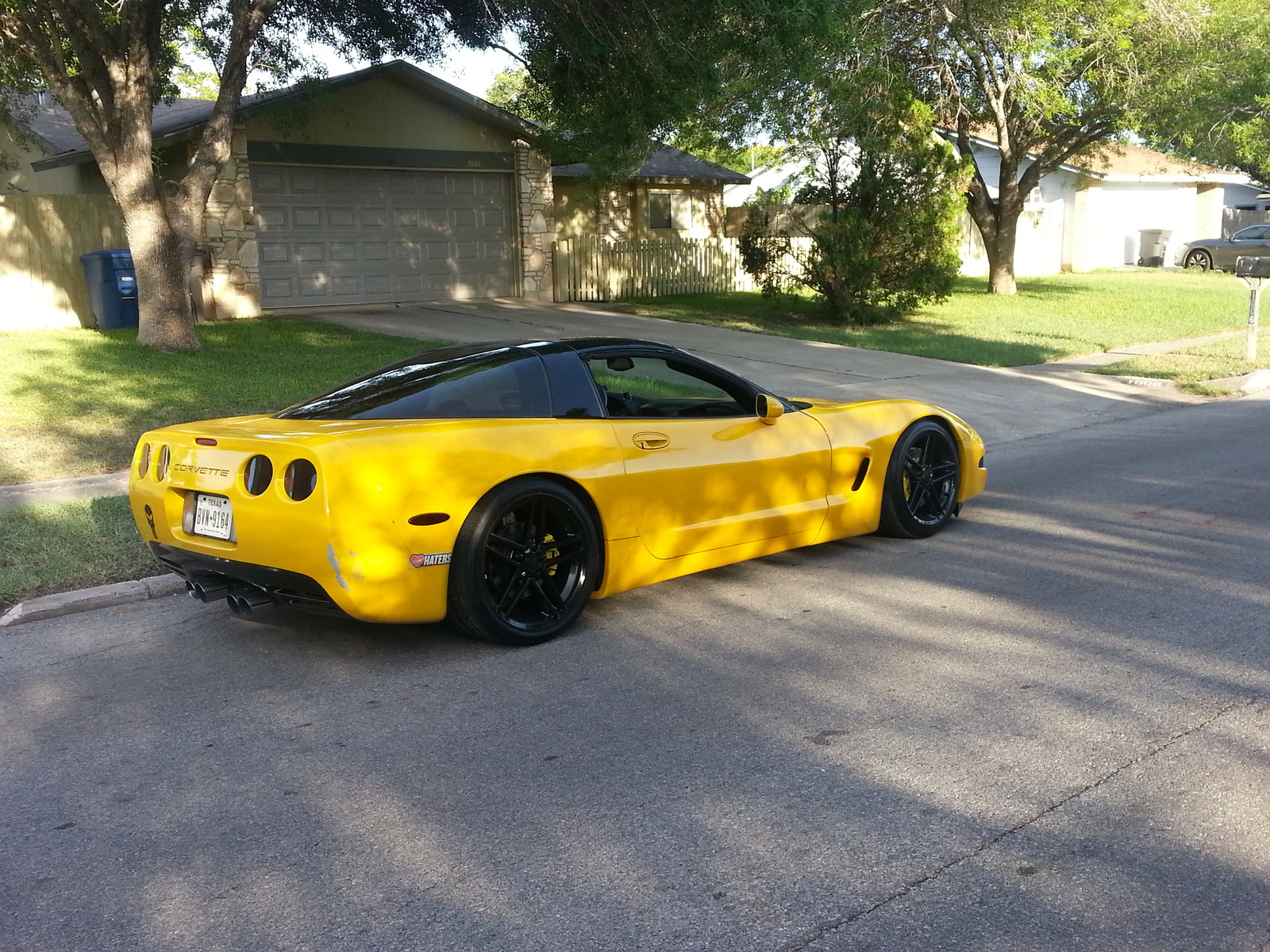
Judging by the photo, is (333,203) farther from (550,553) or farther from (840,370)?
(550,553)

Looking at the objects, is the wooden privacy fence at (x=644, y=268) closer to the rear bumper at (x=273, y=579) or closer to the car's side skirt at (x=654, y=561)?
the car's side skirt at (x=654, y=561)

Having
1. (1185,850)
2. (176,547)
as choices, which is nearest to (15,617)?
(176,547)

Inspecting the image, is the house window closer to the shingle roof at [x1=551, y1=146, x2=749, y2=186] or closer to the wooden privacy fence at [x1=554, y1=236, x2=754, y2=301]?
the shingle roof at [x1=551, y1=146, x2=749, y2=186]

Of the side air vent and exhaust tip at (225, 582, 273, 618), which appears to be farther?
the side air vent

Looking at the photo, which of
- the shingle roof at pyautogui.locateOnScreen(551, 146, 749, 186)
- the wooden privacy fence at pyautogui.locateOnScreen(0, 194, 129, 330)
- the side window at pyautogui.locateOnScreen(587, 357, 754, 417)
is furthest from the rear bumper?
the shingle roof at pyautogui.locateOnScreen(551, 146, 749, 186)

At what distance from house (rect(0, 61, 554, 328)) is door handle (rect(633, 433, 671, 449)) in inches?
582

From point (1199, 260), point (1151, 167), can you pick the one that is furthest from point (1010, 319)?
point (1151, 167)

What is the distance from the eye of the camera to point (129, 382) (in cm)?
1260

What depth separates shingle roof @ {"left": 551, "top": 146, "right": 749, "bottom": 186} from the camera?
2561cm

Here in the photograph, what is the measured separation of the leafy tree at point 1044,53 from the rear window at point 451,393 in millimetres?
15545

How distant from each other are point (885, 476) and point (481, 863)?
4076mm

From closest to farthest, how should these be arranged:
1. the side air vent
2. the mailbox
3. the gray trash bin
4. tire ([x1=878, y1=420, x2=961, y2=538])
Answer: the side air vent
tire ([x1=878, y1=420, x2=961, y2=538])
the mailbox
the gray trash bin

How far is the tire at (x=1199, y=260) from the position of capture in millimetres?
39781

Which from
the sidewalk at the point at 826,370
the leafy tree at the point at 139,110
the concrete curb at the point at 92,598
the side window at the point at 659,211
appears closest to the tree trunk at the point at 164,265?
the leafy tree at the point at 139,110
